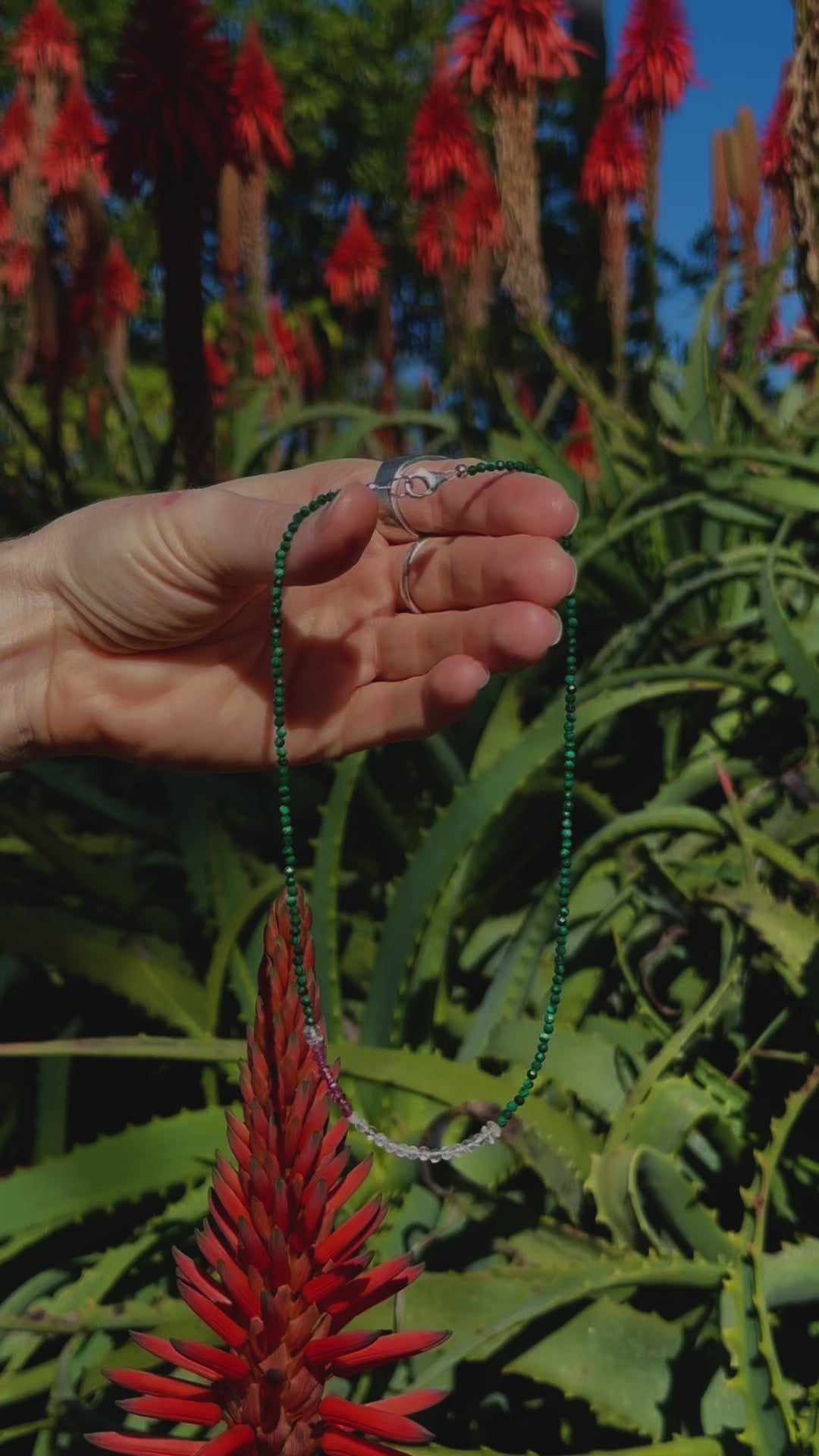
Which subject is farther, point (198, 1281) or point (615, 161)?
point (615, 161)

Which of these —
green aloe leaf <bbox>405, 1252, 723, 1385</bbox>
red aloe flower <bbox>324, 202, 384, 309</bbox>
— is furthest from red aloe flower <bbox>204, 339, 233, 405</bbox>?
green aloe leaf <bbox>405, 1252, 723, 1385</bbox>

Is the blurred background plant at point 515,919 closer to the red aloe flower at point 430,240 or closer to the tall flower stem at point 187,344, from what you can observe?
the tall flower stem at point 187,344

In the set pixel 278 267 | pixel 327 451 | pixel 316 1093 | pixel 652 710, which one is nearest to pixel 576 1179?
pixel 316 1093

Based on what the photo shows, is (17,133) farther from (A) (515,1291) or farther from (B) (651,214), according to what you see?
(A) (515,1291)

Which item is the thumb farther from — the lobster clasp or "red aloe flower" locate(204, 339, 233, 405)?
"red aloe flower" locate(204, 339, 233, 405)

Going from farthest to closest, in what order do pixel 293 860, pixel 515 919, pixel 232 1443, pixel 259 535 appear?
1. pixel 515 919
2. pixel 259 535
3. pixel 293 860
4. pixel 232 1443

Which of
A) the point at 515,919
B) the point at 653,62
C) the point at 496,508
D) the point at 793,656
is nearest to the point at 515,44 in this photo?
the point at 653,62
